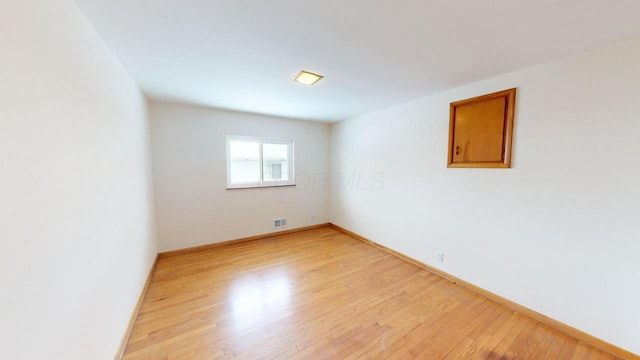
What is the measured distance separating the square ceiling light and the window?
72.4 inches

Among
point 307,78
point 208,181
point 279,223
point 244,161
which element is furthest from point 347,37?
point 279,223

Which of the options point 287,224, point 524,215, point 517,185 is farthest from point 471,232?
point 287,224

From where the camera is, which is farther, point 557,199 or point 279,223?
point 279,223

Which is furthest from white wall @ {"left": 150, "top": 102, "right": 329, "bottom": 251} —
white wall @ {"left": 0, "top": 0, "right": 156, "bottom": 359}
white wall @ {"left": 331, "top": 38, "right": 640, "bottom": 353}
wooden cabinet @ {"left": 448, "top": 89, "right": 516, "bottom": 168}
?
wooden cabinet @ {"left": 448, "top": 89, "right": 516, "bottom": 168}

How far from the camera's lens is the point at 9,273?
2.16 feet

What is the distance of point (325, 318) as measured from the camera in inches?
74.5

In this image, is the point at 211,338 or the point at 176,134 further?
the point at 176,134

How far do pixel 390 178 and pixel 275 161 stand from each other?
2.10 m

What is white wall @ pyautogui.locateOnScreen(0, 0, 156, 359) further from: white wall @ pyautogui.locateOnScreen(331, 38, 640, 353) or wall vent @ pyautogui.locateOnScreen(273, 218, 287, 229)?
white wall @ pyautogui.locateOnScreen(331, 38, 640, 353)

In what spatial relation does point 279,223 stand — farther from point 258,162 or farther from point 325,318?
point 325,318

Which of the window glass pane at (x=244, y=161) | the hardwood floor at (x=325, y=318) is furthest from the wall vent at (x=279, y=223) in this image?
the hardwood floor at (x=325, y=318)

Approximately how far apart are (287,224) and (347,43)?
10.9ft

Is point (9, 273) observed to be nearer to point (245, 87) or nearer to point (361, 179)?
point (245, 87)

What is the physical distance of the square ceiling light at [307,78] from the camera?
2055mm
